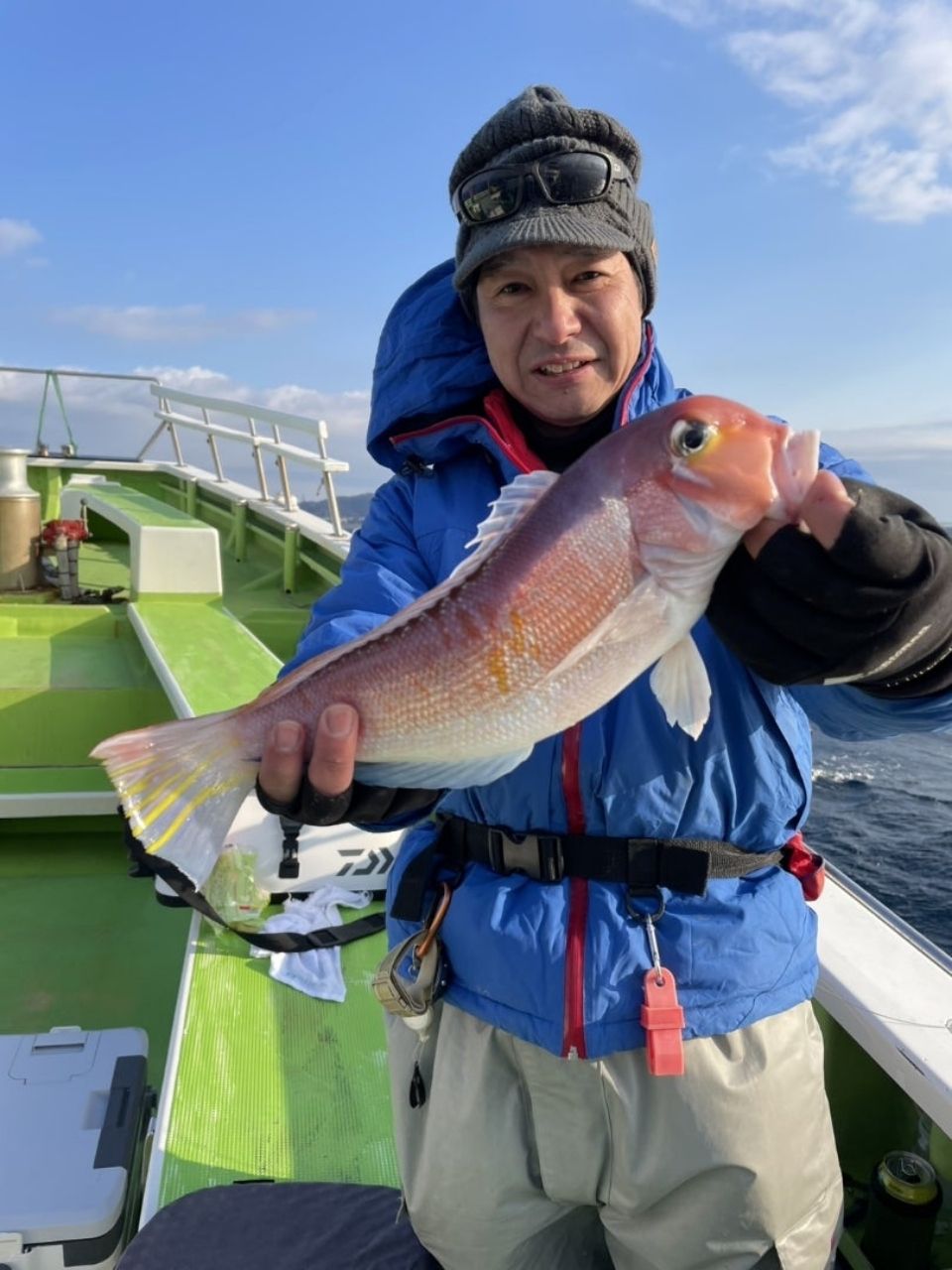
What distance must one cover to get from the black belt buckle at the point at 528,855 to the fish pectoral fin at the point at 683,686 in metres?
0.43

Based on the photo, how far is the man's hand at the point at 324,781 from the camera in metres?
2.01

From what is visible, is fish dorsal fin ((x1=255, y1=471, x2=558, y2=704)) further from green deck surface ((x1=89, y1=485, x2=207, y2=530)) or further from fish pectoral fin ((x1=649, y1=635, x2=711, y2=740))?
green deck surface ((x1=89, y1=485, x2=207, y2=530))

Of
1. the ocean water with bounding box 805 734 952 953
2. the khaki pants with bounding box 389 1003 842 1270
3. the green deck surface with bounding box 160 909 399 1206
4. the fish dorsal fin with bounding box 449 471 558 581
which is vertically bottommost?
the ocean water with bounding box 805 734 952 953

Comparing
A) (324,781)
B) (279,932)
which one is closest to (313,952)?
(279,932)

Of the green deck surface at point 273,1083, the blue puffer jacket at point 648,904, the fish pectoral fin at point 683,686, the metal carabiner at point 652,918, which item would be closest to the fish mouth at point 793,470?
the fish pectoral fin at point 683,686

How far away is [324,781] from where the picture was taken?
2053 mm

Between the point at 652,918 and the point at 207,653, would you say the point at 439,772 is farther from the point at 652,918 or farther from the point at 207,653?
the point at 207,653

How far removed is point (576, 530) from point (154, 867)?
3.10 meters

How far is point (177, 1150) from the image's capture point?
120 inches

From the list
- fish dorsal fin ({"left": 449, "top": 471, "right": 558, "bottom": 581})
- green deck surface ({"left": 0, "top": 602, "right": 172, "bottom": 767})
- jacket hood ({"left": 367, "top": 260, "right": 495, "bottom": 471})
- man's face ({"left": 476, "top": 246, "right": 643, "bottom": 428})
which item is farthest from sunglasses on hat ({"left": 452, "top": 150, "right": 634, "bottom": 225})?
green deck surface ({"left": 0, "top": 602, "right": 172, "bottom": 767})

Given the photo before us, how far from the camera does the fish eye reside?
1.78 meters

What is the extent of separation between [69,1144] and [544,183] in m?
3.37

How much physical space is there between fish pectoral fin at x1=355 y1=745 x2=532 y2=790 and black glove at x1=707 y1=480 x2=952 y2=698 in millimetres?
556

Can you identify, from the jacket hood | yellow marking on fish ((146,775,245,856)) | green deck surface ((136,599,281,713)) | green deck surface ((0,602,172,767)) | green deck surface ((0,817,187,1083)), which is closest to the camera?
yellow marking on fish ((146,775,245,856))
